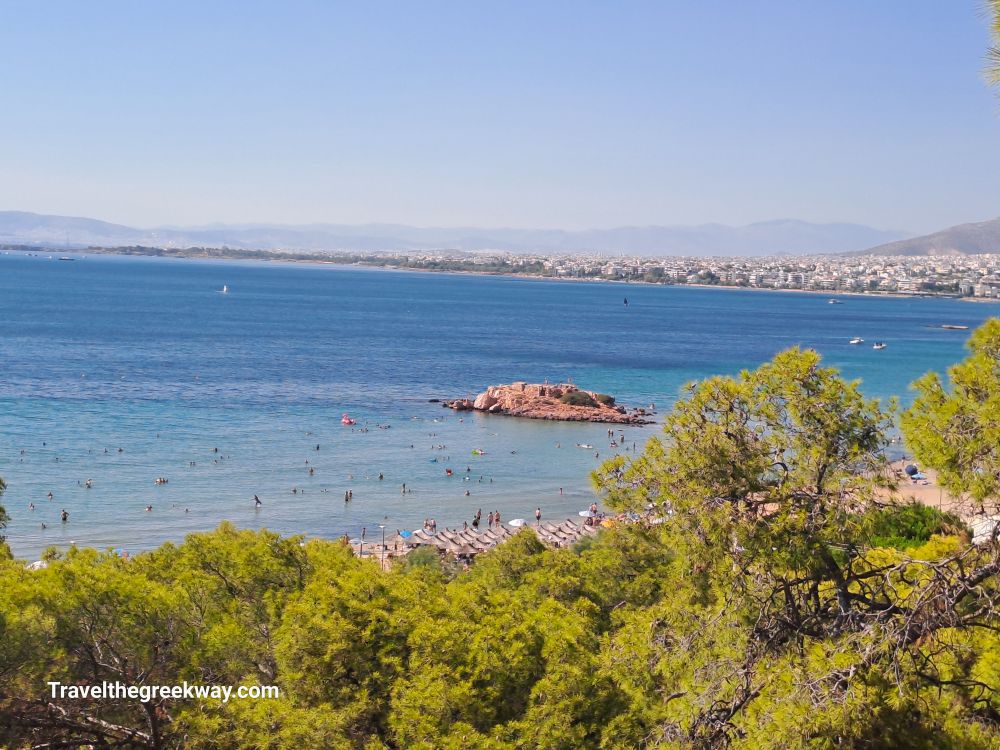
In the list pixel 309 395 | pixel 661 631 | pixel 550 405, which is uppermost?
pixel 661 631

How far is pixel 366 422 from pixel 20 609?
36062 mm

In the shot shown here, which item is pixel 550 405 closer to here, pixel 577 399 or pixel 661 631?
pixel 577 399

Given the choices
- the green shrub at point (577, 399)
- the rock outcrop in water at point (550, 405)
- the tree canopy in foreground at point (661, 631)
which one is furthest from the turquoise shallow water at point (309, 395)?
the tree canopy in foreground at point (661, 631)

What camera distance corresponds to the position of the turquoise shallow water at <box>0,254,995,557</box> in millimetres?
31500

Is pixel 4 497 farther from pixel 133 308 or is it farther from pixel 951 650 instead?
pixel 133 308

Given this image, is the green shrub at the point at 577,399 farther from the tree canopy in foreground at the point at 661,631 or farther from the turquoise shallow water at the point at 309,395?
the tree canopy in foreground at the point at 661,631

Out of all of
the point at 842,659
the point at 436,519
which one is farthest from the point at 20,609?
the point at 436,519

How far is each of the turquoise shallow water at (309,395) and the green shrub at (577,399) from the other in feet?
12.3

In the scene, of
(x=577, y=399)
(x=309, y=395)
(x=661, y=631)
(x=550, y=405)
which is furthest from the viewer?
(x=577, y=399)

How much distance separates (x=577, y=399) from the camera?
174ft

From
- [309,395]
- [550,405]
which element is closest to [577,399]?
[550,405]

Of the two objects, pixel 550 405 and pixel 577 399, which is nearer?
pixel 550 405

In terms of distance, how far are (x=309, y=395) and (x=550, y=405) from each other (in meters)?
13.8

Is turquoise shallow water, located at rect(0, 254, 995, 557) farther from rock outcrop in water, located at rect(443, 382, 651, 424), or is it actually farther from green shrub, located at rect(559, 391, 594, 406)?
green shrub, located at rect(559, 391, 594, 406)
